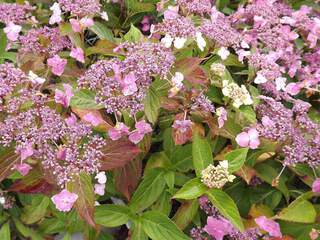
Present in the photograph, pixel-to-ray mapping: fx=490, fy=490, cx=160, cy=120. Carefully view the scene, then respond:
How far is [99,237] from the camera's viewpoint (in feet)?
4.89

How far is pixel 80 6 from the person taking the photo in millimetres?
1384

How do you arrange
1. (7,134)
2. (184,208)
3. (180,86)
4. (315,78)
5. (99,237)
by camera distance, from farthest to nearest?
(315,78)
(99,237)
(184,208)
(180,86)
(7,134)

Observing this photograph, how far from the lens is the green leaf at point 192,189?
1183 millimetres

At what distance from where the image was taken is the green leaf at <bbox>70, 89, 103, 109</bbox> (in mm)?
1248

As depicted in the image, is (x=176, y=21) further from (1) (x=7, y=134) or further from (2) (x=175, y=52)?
(1) (x=7, y=134)

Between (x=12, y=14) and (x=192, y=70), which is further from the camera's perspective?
(x=12, y=14)

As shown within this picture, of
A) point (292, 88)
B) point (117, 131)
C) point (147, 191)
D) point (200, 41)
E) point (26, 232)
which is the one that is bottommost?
point (26, 232)

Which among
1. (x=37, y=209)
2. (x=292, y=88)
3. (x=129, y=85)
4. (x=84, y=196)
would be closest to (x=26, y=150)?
(x=84, y=196)

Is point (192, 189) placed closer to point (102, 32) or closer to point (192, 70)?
point (192, 70)

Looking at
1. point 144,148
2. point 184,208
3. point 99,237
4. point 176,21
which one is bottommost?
point 99,237

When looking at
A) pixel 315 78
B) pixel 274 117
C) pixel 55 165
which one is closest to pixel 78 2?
pixel 55 165

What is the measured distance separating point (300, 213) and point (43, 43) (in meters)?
0.88

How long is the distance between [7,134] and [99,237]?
54cm

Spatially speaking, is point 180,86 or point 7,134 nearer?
point 7,134
